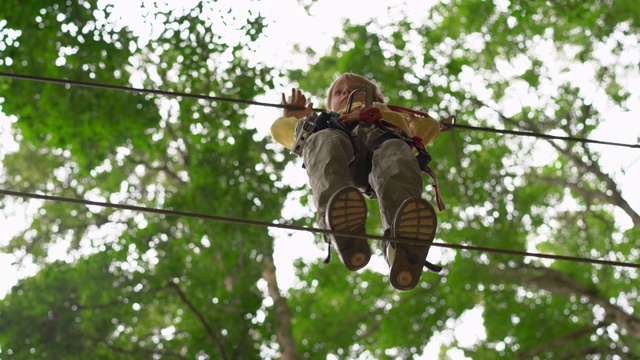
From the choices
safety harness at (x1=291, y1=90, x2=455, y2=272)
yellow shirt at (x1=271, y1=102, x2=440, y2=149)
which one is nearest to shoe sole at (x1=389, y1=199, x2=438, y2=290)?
safety harness at (x1=291, y1=90, x2=455, y2=272)

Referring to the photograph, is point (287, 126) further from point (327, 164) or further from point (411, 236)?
point (411, 236)

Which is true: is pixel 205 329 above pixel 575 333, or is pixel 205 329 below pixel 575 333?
below

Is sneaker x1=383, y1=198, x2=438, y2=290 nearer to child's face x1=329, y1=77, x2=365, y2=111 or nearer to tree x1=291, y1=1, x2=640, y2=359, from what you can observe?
child's face x1=329, y1=77, x2=365, y2=111

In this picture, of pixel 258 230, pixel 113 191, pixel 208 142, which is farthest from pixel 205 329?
pixel 113 191

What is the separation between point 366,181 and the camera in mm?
3842

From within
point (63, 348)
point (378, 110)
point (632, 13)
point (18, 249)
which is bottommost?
point (378, 110)

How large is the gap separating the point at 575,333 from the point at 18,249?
9585mm

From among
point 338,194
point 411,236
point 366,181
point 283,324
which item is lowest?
point 411,236

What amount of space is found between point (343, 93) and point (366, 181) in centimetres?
65

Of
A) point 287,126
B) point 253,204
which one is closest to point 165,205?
point 253,204

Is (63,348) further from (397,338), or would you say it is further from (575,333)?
(575,333)

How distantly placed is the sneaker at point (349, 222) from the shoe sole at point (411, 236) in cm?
15

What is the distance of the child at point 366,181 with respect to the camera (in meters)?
3.26

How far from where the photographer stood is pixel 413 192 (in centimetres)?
350
